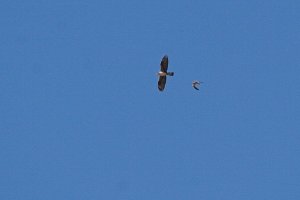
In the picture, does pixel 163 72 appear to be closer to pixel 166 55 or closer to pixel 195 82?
pixel 166 55

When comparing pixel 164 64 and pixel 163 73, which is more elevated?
pixel 164 64

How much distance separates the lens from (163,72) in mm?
38406

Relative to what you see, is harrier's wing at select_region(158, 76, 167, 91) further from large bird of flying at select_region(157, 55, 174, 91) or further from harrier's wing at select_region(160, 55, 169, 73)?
harrier's wing at select_region(160, 55, 169, 73)

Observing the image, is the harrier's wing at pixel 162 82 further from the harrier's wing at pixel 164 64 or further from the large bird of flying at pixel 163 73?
the harrier's wing at pixel 164 64

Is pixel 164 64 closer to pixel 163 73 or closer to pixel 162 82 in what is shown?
pixel 163 73

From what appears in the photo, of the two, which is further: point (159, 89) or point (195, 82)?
point (159, 89)


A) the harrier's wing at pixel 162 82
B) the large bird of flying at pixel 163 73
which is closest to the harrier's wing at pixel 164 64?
the large bird of flying at pixel 163 73

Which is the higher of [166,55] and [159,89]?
[166,55]

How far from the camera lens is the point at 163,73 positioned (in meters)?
38.4

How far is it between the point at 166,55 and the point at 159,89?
118 inches

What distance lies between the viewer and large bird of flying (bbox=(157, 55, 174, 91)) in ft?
125

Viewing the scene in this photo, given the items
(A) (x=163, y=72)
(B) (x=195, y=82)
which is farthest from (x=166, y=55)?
(B) (x=195, y=82)

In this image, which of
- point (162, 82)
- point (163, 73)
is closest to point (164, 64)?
point (163, 73)

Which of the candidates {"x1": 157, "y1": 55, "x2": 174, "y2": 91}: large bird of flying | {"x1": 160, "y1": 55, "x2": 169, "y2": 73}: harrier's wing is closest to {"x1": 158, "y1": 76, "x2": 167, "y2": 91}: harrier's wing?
{"x1": 157, "y1": 55, "x2": 174, "y2": 91}: large bird of flying
